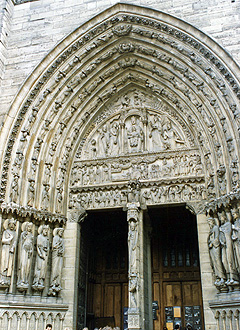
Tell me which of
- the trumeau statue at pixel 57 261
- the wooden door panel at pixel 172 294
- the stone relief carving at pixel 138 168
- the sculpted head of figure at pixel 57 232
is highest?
the stone relief carving at pixel 138 168

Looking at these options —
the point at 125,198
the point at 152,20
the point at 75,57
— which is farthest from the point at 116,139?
the point at 152,20

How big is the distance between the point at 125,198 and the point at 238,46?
4.32 m

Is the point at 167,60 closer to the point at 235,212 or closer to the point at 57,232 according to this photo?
the point at 235,212

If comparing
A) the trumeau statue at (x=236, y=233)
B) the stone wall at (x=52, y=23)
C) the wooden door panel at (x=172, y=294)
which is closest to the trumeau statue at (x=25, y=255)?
the stone wall at (x=52, y=23)

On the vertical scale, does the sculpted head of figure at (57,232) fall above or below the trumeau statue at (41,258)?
above

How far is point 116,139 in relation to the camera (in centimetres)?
988

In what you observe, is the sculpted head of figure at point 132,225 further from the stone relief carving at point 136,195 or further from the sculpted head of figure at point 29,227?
the sculpted head of figure at point 29,227

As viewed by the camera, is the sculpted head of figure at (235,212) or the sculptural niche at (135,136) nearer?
the sculpted head of figure at (235,212)

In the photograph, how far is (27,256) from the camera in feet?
26.3

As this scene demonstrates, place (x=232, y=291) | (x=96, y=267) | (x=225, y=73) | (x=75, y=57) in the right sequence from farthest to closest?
(x=96, y=267) < (x=75, y=57) < (x=225, y=73) < (x=232, y=291)

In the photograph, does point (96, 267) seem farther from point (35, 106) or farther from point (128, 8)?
point (128, 8)

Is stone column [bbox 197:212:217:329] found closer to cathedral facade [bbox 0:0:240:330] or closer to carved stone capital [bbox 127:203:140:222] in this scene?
cathedral facade [bbox 0:0:240:330]

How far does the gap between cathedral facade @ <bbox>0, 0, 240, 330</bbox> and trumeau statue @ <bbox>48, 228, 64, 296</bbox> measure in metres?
0.02

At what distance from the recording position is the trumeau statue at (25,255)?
782cm
